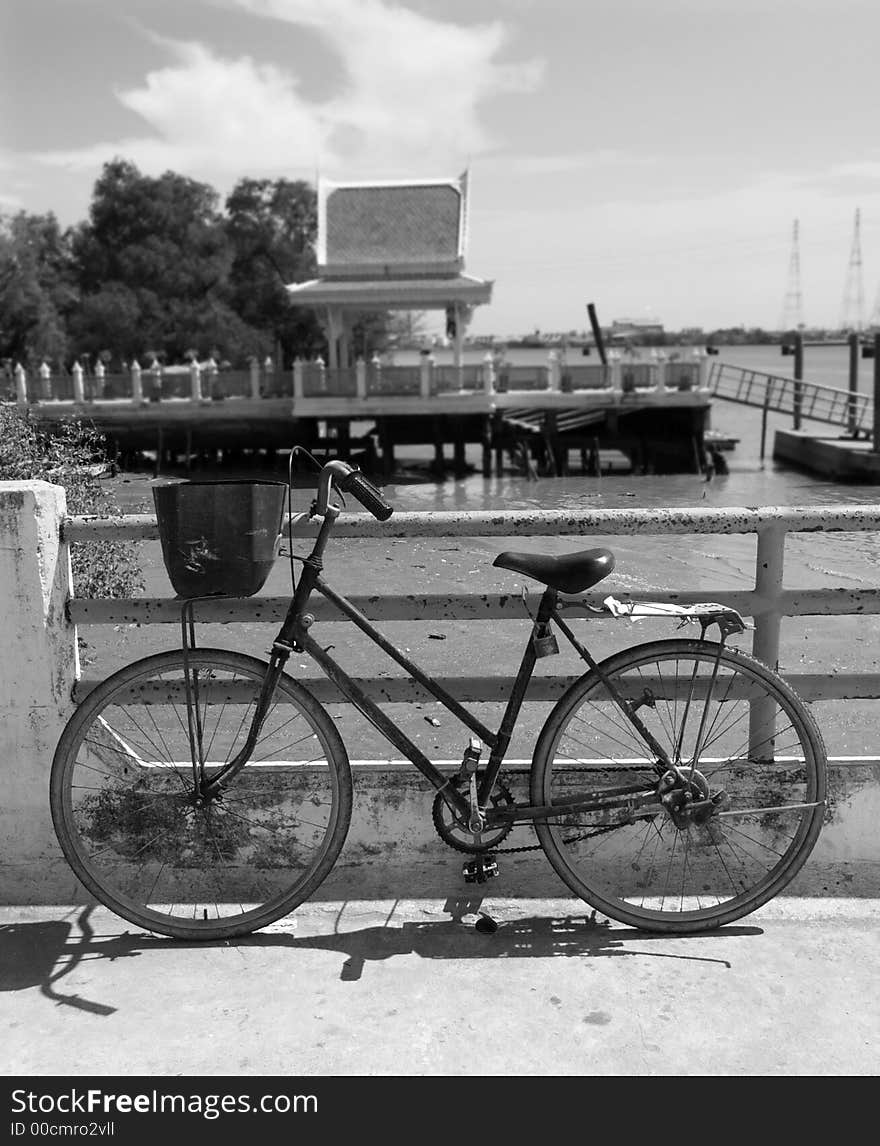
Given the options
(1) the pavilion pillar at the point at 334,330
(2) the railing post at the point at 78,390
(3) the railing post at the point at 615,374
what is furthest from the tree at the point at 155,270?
(3) the railing post at the point at 615,374

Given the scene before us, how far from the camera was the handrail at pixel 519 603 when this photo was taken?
127 inches

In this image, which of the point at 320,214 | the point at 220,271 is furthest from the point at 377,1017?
the point at 220,271

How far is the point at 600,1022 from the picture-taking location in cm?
266

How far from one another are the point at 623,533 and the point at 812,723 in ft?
2.53

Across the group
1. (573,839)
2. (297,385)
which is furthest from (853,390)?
(573,839)

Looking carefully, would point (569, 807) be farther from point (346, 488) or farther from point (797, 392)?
point (797, 392)

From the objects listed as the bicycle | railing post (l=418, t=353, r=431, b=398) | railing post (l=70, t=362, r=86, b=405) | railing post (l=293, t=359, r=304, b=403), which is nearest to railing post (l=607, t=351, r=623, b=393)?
railing post (l=418, t=353, r=431, b=398)

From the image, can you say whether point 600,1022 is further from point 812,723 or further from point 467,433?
point 467,433

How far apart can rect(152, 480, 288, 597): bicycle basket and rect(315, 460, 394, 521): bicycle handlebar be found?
120mm

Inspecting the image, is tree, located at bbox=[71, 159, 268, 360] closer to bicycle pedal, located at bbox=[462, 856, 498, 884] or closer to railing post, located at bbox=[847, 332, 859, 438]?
railing post, located at bbox=[847, 332, 859, 438]

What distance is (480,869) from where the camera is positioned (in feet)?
10.2

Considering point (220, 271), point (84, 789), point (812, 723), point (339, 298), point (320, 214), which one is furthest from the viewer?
point (220, 271)

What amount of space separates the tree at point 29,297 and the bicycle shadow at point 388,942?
148 feet

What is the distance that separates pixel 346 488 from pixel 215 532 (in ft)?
1.17
